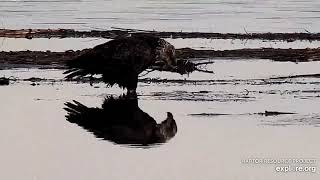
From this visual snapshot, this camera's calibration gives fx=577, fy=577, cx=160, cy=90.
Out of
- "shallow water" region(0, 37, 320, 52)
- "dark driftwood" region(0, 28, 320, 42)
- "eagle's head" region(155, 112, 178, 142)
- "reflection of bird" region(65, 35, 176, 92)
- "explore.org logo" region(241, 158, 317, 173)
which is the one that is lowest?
"explore.org logo" region(241, 158, 317, 173)

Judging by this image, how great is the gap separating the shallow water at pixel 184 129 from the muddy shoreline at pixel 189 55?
0.03m

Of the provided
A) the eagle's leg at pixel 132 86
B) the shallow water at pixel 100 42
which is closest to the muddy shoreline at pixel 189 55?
the shallow water at pixel 100 42

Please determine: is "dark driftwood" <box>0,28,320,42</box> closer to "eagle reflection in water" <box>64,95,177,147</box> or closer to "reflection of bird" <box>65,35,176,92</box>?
"reflection of bird" <box>65,35,176,92</box>

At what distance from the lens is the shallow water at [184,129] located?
4.73ft

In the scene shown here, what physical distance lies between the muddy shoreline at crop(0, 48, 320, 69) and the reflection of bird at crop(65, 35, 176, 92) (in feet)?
0.10

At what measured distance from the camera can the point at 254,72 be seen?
60.7 inches

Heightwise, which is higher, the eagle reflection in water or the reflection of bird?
the reflection of bird

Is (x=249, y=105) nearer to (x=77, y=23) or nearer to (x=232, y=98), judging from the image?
(x=232, y=98)

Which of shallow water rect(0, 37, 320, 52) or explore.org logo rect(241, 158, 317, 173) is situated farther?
shallow water rect(0, 37, 320, 52)

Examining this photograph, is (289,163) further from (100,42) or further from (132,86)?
(100,42)

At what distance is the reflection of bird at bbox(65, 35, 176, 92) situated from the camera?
1518mm

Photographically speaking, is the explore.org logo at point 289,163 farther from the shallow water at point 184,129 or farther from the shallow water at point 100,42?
the shallow water at point 100,42

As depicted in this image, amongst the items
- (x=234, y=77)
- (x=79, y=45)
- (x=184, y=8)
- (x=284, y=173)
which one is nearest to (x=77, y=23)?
(x=79, y=45)

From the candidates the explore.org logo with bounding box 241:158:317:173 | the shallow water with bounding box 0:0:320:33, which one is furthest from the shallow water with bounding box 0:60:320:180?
the shallow water with bounding box 0:0:320:33
